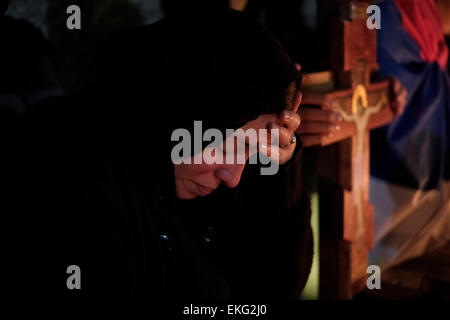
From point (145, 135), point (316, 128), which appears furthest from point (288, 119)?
A: point (316, 128)

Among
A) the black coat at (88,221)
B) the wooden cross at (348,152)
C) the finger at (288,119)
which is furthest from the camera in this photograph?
the wooden cross at (348,152)

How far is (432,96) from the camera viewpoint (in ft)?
7.77

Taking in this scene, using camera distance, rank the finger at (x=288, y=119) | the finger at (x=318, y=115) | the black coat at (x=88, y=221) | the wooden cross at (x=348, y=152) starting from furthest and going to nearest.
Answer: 1. the wooden cross at (x=348, y=152)
2. the finger at (x=318, y=115)
3. the finger at (x=288, y=119)
4. the black coat at (x=88, y=221)

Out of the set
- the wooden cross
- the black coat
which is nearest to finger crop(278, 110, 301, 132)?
the black coat

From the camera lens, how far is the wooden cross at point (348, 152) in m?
1.92

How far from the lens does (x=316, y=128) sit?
1.73 metres

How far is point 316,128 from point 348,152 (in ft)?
1.16

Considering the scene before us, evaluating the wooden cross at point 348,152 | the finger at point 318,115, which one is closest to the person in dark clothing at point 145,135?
the finger at point 318,115

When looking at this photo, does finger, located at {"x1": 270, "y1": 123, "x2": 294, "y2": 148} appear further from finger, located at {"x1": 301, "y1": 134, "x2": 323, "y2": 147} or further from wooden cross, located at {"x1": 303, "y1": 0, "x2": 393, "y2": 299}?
wooden cross, located at {"x1": 303, "y1": 0, "x2": 393, "y2": 299}

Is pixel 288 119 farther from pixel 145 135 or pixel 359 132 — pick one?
pixel 359 132

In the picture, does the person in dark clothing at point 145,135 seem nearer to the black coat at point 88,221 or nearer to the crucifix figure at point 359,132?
the black coat at point 88,221

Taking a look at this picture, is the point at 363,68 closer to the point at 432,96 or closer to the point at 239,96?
the point at 432,96
